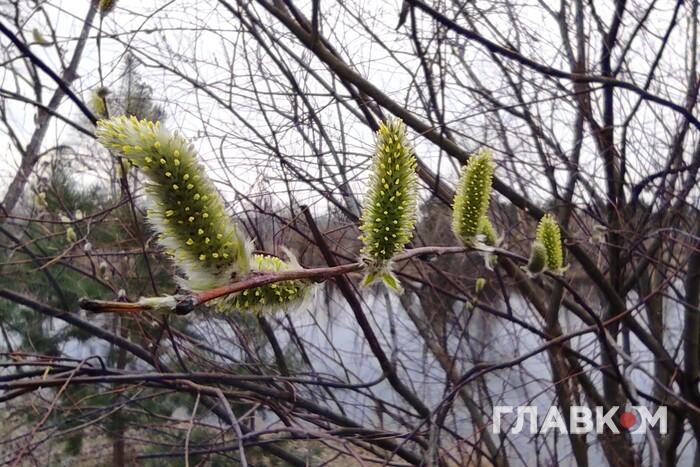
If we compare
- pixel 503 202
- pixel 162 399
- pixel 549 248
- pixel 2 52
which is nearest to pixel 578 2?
pixel 503 202

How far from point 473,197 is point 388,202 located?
0.34m

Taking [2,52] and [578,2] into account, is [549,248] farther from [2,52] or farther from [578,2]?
[2,52]

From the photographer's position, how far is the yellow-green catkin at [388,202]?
A: 700mm

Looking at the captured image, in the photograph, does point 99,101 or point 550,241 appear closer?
point 550,241

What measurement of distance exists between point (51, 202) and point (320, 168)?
2.08 meters

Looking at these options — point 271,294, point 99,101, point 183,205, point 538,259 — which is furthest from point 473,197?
point 99,101

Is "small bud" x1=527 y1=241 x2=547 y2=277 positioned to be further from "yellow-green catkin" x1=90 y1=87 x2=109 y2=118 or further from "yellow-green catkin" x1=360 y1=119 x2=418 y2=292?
"yellow-green catkin" x1=90 y1=87 x2=109 y2=118

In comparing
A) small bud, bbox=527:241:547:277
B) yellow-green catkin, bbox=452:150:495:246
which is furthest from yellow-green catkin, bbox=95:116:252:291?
small bud, bbox=527:241:547:277

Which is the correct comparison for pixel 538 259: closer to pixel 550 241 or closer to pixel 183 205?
pixel 550 241

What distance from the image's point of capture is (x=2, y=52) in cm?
264

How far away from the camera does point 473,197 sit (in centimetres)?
102

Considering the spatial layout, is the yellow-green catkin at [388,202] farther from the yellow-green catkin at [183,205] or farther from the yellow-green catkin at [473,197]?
the yellow-green catkin at [473,197]

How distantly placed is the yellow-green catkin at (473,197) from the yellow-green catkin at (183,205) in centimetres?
49

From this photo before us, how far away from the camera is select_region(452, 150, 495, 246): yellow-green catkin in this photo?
1003 mm
